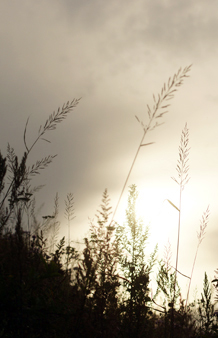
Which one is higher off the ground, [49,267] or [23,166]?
[23,166]

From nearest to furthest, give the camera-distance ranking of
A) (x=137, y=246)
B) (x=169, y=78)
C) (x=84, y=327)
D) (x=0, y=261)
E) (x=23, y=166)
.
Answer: (x=84, y=327)
(x=0, y=261)
(x=169, y=78)
(x=23, y=166)
(x=137, y=246)

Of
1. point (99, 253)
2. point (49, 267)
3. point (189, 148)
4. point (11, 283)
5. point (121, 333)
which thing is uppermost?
point (189, 148)

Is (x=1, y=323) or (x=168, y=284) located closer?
(x=1, y=323)

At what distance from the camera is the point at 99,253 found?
181 cm

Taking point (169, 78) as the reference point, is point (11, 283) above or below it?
below

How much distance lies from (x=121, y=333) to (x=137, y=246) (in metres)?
1.39

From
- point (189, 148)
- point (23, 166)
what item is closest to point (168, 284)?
point (189, 148)

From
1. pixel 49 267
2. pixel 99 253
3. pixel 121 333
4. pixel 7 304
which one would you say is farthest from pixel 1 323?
pixel 121 333

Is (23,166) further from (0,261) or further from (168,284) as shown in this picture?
(168,284)

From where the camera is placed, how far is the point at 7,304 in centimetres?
138

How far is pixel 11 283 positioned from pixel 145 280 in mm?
1399

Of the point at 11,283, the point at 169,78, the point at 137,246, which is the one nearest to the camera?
the point at 11,283

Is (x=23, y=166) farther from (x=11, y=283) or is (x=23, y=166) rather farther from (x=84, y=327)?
(x=84, y=327)

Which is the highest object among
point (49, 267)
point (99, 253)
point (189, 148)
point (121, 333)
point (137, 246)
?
point (189, 148)
